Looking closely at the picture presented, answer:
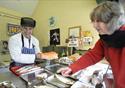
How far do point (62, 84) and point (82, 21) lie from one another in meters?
2.09

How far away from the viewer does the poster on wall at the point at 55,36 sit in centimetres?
346

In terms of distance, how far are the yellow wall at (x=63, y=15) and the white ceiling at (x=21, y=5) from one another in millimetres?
140

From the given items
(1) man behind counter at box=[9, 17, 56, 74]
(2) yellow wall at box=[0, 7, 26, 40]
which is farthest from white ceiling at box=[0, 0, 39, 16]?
(1) man behind counter at box=[9, 17, 56, 74]

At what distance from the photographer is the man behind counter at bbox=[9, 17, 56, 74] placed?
1.68 meters

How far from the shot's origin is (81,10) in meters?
3.01

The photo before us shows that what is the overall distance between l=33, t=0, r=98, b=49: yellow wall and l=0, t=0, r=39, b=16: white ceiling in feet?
0.46

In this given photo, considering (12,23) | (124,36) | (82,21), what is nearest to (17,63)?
(124,36)

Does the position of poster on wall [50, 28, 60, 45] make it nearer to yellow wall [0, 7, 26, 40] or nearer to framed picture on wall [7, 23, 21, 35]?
framed picture on wall [7, 23, 21, 35]

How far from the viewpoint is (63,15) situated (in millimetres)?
3383

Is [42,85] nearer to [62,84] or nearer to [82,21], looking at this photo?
[62,84]

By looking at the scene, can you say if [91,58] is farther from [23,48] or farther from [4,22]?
[4,22]

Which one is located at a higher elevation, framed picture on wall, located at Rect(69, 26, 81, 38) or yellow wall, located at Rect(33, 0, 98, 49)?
yellow wall, located at Rect(33, 0, 98, 49)

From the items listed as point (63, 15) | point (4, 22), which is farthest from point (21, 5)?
point (63, 15)

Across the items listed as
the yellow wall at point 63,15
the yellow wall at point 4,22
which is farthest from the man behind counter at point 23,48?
the yellow wall at point 4,22
